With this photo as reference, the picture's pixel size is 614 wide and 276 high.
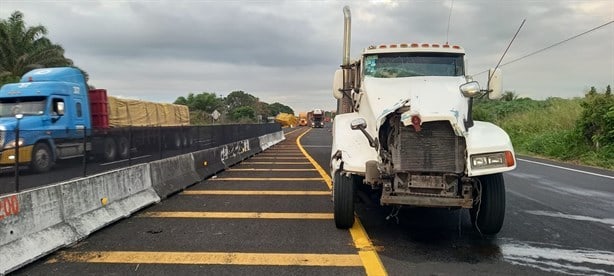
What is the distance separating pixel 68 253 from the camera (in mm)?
5457

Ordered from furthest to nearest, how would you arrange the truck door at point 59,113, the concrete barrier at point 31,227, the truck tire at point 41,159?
the truck door at point 59,113, the truck tire at point 41,159, the concrete barrier at point 31,227

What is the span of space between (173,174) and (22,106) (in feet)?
22.9

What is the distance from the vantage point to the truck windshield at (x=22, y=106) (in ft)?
45.5

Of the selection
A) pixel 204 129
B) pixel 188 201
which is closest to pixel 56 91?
pixel 204 129

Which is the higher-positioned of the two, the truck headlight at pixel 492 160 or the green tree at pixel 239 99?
the green tree at pixel 239 99

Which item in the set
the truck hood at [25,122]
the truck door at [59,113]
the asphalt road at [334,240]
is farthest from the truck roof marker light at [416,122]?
the truck door at [59,113]

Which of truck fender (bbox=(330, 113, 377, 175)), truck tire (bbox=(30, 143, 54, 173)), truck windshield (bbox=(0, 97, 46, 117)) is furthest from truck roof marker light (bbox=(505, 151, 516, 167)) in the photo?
truck windshield (bbox=(0, 97, 46, 117))

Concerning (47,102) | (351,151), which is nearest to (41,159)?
(351,151)

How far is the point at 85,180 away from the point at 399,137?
14.2ft

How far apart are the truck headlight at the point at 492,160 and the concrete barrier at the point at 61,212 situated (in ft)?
16.1

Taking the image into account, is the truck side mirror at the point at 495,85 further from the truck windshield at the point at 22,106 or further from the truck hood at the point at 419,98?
the truck windshield at the point at 22,106

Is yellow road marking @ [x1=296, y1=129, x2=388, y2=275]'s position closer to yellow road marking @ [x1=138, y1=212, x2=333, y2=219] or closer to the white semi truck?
the white semi truck

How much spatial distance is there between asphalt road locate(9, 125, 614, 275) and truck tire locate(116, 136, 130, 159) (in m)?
1.06

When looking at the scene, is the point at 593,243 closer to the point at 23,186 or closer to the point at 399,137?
the point at 399,137
